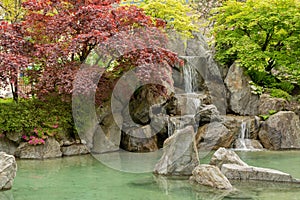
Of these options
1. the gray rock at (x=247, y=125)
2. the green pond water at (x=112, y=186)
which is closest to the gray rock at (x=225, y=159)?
the green pond water at (x=112, y=186)

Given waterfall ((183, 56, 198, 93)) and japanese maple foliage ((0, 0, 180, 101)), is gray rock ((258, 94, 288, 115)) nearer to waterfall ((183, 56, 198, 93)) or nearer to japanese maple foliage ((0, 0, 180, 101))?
waterfall ((183, 56, 198, 93))

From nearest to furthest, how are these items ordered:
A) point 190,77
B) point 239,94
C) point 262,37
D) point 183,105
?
1. point 183,105
2. point 239,94
3. point 262,37
4. point 190,77

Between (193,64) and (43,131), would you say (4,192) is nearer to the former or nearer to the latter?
(43,131)

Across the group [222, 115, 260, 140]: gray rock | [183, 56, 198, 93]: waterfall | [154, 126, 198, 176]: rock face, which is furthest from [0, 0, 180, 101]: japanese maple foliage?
[183, 56, 198, 93]: waterfall

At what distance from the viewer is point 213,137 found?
12227 mm

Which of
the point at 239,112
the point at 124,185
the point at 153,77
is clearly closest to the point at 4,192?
the point at 124,185

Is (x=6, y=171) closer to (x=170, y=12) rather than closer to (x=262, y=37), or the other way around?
(x=170, y=12)

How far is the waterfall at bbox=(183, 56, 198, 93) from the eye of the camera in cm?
1638

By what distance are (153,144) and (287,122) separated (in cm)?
459

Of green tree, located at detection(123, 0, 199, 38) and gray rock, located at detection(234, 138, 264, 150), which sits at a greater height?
green tree, located at detection(123, 0, 199, 38)

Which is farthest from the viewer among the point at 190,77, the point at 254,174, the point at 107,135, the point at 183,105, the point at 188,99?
the point at 190,77

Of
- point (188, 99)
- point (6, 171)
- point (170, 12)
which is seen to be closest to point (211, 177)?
point (6, 171)

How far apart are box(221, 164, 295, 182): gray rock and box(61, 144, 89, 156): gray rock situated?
5111 mm

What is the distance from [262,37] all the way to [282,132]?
5186mm
